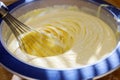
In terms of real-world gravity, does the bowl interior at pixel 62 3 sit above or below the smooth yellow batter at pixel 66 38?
above

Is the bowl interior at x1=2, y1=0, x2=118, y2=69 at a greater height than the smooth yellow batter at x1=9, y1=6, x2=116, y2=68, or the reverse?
the bowl interior at x1=2, y1=0, x2=118, y2=69

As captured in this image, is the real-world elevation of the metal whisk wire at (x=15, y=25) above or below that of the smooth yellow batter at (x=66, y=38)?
above

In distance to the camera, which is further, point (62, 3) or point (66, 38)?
point (62, 3)

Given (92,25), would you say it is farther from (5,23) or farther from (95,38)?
(5,23)

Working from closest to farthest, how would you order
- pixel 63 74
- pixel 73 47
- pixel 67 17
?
pixel 63 74 < pixel 73 47 < pixel 67 17

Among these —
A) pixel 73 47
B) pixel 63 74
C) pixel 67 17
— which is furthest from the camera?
pixel 67 17

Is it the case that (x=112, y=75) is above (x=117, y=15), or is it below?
below

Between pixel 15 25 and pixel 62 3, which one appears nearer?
pixel 15 25

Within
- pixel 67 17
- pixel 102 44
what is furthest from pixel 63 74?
pixel 67 17
